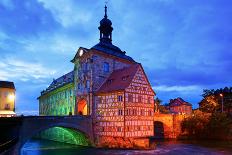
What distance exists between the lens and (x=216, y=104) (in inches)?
2419

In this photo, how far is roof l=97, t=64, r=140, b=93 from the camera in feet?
127

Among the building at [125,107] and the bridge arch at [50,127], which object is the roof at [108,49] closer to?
the building at [125,107]

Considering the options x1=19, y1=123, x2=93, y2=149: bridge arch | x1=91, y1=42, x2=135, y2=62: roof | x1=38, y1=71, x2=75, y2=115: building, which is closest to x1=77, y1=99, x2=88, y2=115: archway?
x1=38, y1=71, x2=75, y2=115: building

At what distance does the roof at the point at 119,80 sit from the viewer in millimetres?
38666

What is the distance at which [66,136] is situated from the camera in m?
48.3

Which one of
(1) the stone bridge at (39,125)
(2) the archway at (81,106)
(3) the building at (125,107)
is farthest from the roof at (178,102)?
(1) the stone bridge at (39,125)

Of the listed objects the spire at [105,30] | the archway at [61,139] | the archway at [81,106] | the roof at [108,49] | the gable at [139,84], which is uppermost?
the spire at [105,30]

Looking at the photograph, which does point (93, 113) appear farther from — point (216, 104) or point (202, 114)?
point (216, 104)

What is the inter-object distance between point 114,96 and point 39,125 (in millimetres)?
10739

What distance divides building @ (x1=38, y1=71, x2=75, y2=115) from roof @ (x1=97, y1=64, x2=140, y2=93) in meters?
8.07

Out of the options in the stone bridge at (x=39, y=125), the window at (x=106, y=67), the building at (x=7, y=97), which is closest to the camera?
the stone bridge at (x=39, y=125)

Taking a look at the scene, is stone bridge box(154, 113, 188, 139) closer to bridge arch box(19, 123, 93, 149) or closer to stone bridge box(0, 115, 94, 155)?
bridge arch box(19, 123, 93, 149)

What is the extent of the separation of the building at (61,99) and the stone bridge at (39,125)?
241 inches

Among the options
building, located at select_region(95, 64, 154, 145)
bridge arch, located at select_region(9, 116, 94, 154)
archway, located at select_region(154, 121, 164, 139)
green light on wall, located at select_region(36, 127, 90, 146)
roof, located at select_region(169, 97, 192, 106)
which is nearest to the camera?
bridge arch, located at select_region(9, 116, 94, 154)
